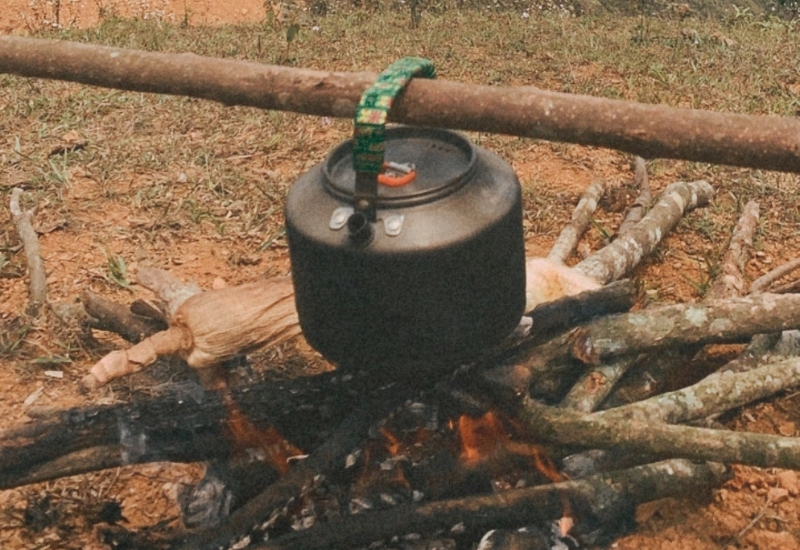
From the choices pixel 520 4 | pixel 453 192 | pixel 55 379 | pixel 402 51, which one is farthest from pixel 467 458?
pixel 520 4

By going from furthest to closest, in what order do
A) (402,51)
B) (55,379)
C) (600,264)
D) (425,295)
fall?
(402,51), (600,264), (55,379), (425,295)

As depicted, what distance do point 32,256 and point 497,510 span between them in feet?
9.65

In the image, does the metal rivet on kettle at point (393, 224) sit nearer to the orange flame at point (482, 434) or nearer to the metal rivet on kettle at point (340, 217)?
the metal rivet on kettle at point (340, 217)

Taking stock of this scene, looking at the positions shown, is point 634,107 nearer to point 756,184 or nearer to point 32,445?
point 32,445

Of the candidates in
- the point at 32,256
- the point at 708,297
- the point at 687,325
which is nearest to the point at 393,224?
the point at 687,325

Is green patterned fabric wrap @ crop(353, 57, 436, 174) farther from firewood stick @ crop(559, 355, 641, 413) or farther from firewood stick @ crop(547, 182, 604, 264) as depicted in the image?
firewood stick @ crop(547, 182, 604, 264)

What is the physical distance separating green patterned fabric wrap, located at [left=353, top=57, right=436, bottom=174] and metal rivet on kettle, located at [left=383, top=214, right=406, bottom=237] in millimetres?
134

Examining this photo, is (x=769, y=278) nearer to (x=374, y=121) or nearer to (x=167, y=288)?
(x=374, y=121)

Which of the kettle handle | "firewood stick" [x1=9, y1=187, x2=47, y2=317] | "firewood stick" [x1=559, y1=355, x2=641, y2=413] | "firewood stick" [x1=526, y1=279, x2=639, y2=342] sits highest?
the kettle handle

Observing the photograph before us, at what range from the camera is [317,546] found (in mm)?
2572

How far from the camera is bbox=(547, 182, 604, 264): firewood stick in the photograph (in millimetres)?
4391

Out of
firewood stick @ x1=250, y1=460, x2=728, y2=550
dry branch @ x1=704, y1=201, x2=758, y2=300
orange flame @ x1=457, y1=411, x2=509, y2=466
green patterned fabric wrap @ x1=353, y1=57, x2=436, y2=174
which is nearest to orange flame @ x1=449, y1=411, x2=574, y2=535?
orange flame @ x1=457, y1=411, x2=509, y2=466

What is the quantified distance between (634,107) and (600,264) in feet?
6.57

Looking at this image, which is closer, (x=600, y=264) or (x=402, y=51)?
(x=600, y=264)
